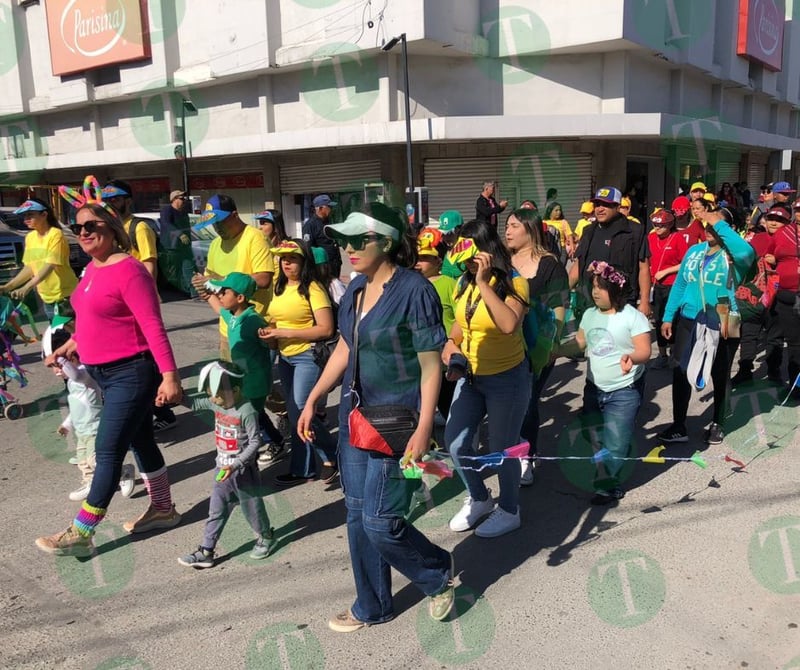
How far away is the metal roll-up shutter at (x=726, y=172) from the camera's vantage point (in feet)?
77.8

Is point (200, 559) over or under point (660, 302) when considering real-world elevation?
under

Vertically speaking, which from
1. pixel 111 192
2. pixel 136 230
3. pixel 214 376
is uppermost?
pixel 111 192

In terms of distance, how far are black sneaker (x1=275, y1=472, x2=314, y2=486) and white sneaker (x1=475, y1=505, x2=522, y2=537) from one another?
1.29 m

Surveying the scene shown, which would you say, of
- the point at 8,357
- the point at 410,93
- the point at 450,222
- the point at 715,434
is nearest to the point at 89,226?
the point at 450,222

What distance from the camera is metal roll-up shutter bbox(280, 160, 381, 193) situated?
54.2ft

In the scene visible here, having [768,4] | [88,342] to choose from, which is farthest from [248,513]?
[768,4]

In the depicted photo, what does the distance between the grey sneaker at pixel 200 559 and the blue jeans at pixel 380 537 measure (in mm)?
898

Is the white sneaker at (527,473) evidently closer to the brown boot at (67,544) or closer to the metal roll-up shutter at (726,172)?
the brown boot at (67,544)

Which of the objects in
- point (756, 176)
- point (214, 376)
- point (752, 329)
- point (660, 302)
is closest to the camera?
point (214, 376)

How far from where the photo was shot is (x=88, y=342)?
334cm

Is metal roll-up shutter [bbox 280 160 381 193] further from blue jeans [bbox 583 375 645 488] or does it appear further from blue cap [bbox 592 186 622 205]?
blue jeans [bbox 583 375 645 488]

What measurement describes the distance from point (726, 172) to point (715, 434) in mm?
23057

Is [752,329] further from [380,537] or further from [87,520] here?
[87,520]

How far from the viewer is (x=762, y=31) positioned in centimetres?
2231
